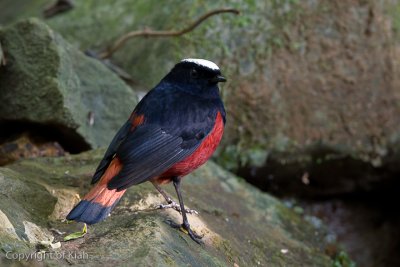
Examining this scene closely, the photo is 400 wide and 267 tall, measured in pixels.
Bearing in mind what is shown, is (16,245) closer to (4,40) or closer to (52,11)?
(4,40)

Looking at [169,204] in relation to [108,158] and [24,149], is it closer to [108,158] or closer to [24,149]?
[108,158]

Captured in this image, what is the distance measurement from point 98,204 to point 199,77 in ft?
4.24

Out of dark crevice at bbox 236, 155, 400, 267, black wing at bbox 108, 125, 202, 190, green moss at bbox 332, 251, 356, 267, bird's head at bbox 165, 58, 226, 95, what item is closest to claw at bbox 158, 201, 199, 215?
black wing at bbox 108, 125, 202, 190

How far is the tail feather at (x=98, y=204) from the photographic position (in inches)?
132

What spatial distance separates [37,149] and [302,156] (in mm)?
2614

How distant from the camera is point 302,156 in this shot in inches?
249

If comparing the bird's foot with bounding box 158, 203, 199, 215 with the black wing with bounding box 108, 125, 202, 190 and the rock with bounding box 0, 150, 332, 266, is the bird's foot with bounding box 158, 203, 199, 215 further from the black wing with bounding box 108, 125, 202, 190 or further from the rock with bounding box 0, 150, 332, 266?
the black wing with bounding box 108, 125, 202, 190

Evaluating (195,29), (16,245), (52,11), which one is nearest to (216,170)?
(195,29)

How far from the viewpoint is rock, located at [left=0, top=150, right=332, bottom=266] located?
3.21m

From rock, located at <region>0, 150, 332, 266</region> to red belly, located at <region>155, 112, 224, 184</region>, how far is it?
24 centimetres

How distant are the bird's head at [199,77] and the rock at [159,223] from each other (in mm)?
761

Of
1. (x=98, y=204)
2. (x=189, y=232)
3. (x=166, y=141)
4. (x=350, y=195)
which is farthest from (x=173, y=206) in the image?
(x=350, y=195)

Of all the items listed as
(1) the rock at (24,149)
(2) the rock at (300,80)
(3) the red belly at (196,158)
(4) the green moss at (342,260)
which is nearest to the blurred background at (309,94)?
(2) the rock at (300,80)

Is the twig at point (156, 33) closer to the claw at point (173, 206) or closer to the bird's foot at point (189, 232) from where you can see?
the claw at point (173, 206)
